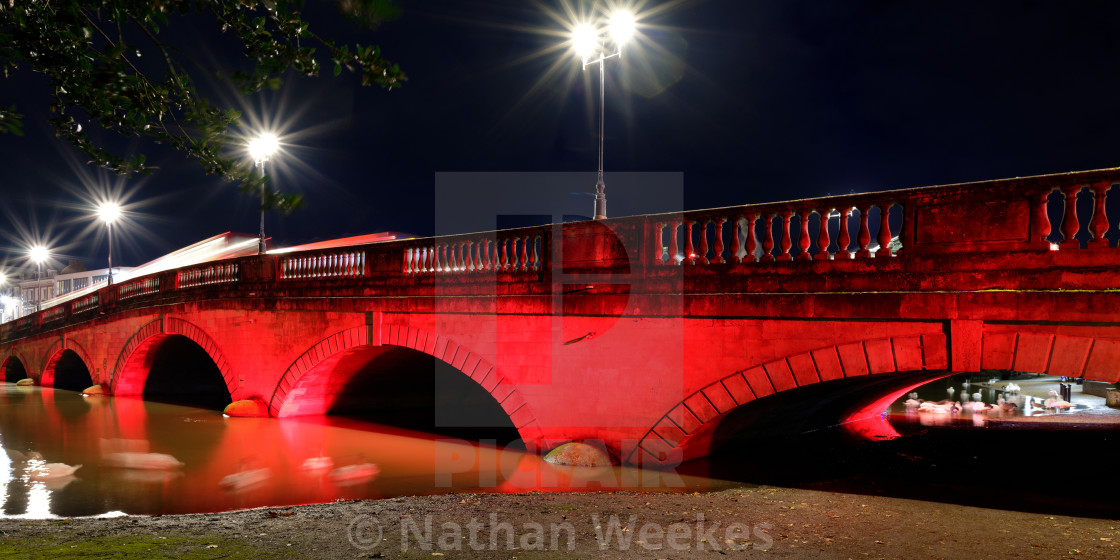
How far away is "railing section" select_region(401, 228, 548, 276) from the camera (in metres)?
9.30

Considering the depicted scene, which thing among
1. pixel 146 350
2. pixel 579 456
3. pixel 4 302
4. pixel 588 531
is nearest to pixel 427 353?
pixel 579 456

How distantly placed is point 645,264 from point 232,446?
8.78 meters

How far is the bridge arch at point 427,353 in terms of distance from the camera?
948 cm

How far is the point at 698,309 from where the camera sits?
7.74m

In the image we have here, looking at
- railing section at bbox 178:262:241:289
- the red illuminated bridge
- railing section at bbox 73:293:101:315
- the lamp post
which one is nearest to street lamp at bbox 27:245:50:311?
the lamp post

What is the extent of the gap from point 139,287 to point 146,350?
189 centimetres

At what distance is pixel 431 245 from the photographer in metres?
10.8

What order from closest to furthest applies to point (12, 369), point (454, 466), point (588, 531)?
point (588, 531) → point (454, 466) → point (12, 369)

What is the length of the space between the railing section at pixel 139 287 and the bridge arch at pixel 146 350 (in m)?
1.05

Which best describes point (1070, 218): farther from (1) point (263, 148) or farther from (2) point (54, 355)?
(2) point (54, 355)

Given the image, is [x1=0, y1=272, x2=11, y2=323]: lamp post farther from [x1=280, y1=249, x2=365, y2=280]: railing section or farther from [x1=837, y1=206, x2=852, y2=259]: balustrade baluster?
[x1=837, y1=206, x2=852, y2=259]: balustrade baluster

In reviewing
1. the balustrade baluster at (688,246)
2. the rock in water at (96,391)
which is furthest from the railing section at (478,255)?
the rock in water at (96,391)

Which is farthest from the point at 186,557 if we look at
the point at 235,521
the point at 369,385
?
the point at 369,385

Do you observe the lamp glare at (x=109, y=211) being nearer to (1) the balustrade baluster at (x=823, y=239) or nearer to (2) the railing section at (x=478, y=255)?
(2) the railing section at (x=478, y=255)
